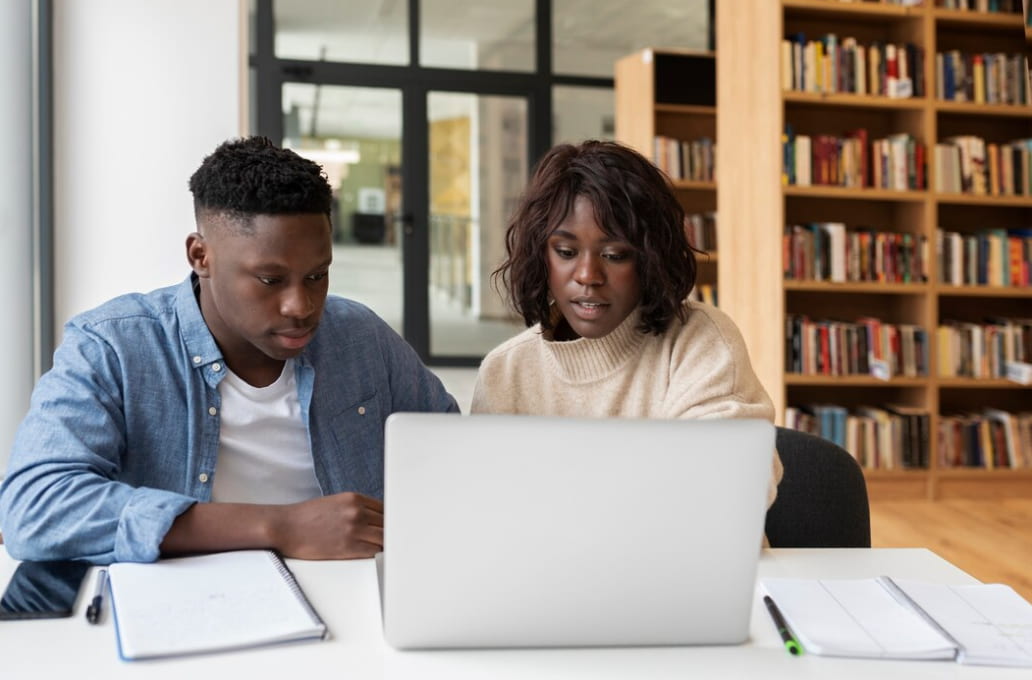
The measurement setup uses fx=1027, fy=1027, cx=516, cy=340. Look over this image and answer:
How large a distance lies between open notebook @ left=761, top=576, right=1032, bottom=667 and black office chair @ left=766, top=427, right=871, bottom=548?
0.40 meters

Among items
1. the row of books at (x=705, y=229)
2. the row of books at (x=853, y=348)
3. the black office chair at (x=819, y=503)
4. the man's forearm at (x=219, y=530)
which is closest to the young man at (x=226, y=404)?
the man's forearm at (x=219, y=530)

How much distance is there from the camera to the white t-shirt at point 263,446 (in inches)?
58.3

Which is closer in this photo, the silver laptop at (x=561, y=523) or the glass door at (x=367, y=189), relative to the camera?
the silver laptop at (x=561, y=523)

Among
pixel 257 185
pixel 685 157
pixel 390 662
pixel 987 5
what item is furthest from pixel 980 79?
pixel 390 662

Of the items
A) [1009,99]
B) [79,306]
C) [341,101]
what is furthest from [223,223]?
[341,101]

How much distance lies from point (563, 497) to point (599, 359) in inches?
27.0

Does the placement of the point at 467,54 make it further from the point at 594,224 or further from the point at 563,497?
the point at 563,497

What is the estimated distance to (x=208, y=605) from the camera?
39.8 inches

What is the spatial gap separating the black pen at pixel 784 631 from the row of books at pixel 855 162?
342 centimetres

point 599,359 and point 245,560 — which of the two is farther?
point 599,359

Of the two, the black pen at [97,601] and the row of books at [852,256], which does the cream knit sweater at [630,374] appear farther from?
the row of books at [852,256]

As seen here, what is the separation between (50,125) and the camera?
2.46m

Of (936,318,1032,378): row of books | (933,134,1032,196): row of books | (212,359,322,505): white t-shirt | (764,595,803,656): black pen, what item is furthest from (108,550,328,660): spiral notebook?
(933,134,1032,196): row of books

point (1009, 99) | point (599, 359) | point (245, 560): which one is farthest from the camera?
point (1009, 99)
